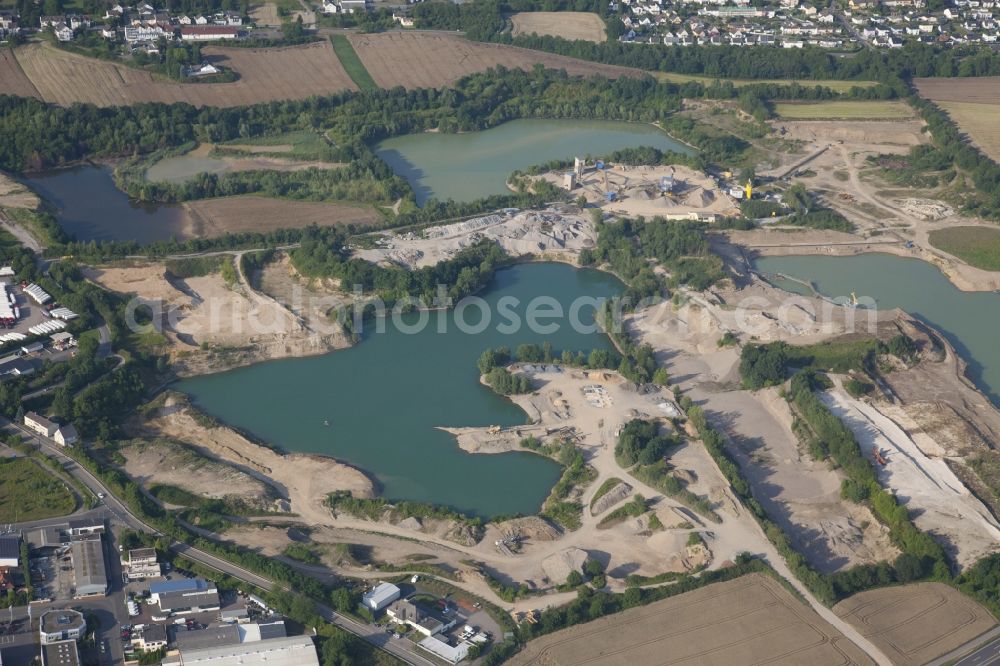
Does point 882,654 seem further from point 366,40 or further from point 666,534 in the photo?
point 366,40

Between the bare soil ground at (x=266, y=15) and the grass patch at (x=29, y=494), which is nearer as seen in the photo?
the grass patch at (x=29, y=494)

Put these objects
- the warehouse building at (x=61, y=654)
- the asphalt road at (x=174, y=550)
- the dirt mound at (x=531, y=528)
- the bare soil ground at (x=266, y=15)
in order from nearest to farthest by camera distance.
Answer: the warehouse building at (x=61, y=654) < the asphalt road at (x=174, y=550) < the dirt mound at (x=531, y=528) < the bare soil ground at (x=266, y=15)

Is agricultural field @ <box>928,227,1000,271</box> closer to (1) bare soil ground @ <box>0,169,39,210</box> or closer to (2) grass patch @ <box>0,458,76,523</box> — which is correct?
(2) grass patch @ <box>0,458,76,523</box>

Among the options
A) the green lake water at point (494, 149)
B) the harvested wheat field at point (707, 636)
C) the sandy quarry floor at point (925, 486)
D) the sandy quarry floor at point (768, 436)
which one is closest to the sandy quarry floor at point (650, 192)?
the green lake water at point (494, 149)

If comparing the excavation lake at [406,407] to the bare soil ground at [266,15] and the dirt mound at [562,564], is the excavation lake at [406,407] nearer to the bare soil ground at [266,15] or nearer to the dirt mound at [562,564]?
the dirt mound at [562,564]

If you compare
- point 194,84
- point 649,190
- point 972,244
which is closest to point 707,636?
point 649,190

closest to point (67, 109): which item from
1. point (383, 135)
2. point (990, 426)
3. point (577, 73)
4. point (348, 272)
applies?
point (383, 135)

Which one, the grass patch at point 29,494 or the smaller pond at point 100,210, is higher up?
the smaller pond at point 100,210
